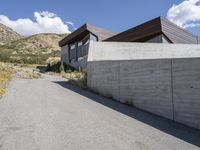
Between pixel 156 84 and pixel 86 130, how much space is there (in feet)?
13.3

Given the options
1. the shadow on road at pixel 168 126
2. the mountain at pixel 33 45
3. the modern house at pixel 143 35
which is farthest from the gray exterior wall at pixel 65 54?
the mountain at pixel 33 45

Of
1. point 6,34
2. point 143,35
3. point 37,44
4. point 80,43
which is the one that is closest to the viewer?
point 143,35

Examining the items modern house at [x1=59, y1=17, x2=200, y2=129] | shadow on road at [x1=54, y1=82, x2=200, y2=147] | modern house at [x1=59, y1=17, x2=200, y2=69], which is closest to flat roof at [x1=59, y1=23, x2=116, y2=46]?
modern house at [x1=59, y1=17, x2=200, y2=69]

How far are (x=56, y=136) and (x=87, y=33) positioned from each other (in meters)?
23.7

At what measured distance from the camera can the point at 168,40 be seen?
62.5ft

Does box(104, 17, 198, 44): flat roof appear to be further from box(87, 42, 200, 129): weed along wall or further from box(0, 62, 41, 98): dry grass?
box(0, 62, 41, 98): dry grass

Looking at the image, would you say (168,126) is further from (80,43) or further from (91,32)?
(80,43)

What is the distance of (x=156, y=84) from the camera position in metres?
9.12

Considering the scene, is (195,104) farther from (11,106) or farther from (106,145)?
(11,106)

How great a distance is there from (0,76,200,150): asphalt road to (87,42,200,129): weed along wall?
529 millimetres

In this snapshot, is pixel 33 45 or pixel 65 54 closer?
pixel 65 54

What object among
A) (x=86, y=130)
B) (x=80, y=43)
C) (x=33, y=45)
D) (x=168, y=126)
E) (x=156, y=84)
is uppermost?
(x=33, y=45)

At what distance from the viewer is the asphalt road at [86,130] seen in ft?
17.1

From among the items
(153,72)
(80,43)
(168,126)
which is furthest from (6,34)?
(168,126)
